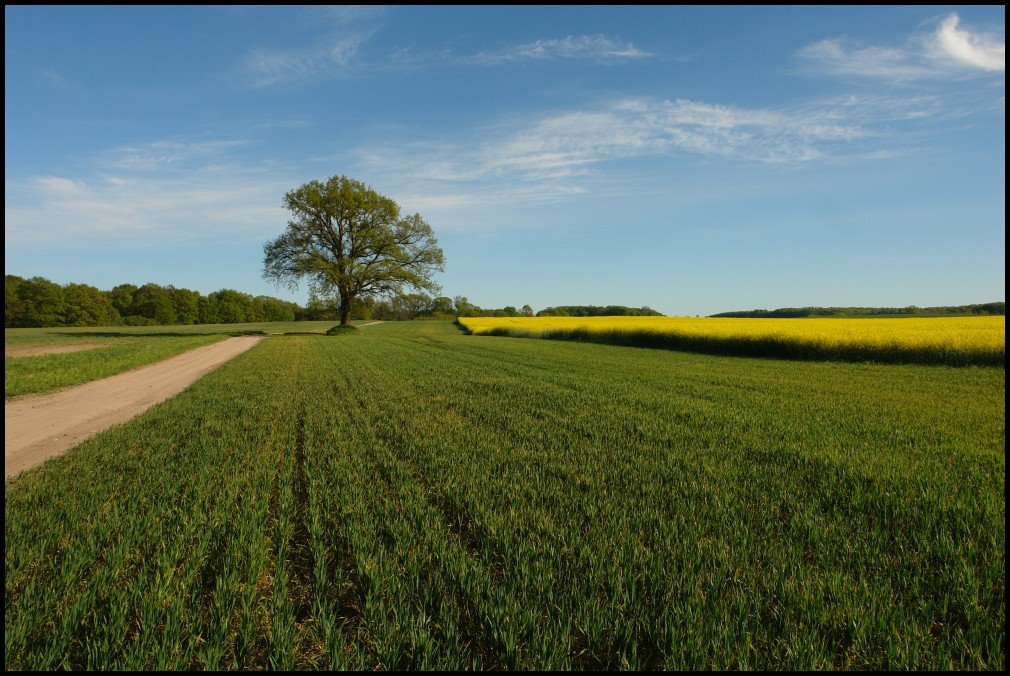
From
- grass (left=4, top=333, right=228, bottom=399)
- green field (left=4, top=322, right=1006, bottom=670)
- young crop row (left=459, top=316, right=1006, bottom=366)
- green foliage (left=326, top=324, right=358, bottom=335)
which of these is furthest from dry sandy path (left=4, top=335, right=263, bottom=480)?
green foliage (left=326, top=324, right=358, bottom=335)

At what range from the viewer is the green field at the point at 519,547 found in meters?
3.09

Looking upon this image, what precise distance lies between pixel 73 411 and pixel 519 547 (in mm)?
13432

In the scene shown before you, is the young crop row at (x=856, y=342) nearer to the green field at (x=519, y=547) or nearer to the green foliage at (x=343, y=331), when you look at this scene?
the green field at (x=519, y=547)

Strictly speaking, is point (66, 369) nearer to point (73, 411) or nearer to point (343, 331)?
point (73, 411)

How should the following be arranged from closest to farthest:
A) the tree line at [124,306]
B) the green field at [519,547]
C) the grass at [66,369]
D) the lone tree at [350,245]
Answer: the green field at [519,547]
the grass at [66,369]
the lone tree at [350,245]
the tree line at [124,306]

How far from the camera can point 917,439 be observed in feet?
25.1

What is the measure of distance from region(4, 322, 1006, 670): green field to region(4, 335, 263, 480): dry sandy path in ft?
3.42

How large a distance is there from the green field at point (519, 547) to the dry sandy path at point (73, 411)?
1044 mm

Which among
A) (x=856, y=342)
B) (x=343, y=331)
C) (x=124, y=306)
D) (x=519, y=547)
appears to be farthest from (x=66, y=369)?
(x=124, y=306)

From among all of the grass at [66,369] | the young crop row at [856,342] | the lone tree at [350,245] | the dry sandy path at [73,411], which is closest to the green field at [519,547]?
the dry sandy path at [73,411]

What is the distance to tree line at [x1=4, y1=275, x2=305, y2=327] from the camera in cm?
8500

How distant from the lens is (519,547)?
4176 mm

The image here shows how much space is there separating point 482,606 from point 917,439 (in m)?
7.95

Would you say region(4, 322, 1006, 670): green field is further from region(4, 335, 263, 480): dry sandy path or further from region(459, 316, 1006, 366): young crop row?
region(459, 316, 1006, 366): young crop row
